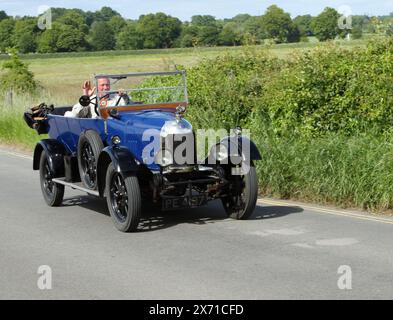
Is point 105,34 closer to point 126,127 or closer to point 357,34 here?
point 357,34

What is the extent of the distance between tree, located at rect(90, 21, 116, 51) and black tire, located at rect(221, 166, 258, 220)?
76278 millimetres

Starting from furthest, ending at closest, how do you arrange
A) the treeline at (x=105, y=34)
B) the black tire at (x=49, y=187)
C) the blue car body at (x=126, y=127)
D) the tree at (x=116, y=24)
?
the tree at (x=116, y=24) < the treeline at (x=105, y=34) < the black tire at (x=49, y=187) < the blue car body at (x=126, y=127)

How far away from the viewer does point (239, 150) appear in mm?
9773

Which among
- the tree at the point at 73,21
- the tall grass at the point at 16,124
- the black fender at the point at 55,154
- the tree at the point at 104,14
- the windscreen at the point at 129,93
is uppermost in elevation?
the tree at the point at 104,14

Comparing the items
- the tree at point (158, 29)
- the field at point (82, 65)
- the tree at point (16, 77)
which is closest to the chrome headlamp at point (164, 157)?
the tree at point (16, 77)

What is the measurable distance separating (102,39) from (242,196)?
77.4 metres

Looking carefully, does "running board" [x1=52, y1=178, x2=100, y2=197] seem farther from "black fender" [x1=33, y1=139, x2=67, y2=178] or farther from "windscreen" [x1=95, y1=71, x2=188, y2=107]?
"windscreen" [x1=95, y1=71, x2=188, y2=107]

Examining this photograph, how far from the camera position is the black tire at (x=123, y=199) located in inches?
355

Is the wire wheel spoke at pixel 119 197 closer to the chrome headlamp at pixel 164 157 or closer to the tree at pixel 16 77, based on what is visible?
the chrome headlamp at pixel 164 157

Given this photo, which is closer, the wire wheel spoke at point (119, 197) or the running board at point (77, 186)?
the wire wheel spoke at point (119, 197)

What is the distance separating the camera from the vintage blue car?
9297 mm

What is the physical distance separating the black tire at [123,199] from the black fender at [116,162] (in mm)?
110

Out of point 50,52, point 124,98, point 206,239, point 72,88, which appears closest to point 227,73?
point 124,98

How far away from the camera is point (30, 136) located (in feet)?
68.6
